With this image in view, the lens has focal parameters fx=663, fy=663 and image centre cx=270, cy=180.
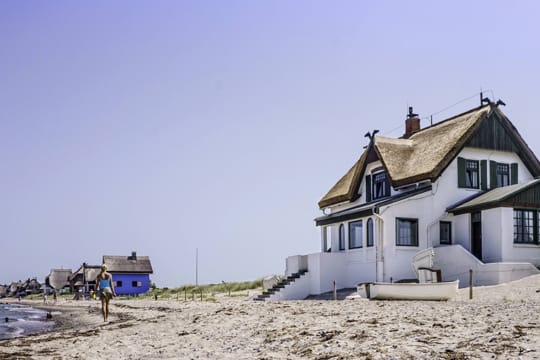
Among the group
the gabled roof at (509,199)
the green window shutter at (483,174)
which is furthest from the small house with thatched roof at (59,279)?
the gabled roof at (509,199)

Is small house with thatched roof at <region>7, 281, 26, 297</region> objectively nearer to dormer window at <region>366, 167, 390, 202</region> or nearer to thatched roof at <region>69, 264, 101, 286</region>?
thatched roof at <region>69, 264, 101, 286</region>

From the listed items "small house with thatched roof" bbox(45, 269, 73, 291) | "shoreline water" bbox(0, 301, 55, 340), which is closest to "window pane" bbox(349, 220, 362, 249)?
"shoreline water" bbox(0, 301, 55, 340)

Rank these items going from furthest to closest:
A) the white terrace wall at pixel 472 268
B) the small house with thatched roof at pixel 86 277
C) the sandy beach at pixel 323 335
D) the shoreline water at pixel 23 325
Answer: the small house with thatched roof at pixel 86 277 < the shoreline water at pixel 23 325 < the white terrace wall at pixel 472 268 < the sandy beach at pixel 323 335

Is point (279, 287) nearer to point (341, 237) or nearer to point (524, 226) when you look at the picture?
point (341, 237)

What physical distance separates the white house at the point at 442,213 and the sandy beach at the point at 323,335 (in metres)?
5.75

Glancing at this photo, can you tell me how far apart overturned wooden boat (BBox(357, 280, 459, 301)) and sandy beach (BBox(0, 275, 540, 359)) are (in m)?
1.20

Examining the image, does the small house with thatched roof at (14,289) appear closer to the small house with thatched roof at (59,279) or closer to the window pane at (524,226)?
the small house with thatched roof at (59,279)

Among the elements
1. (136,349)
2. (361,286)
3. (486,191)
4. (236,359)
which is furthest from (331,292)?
(236,359)

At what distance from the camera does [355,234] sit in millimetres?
30109

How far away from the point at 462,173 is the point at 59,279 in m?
88.4

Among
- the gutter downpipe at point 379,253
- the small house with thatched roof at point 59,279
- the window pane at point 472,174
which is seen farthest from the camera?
the small house with thatched roof at point 59,279

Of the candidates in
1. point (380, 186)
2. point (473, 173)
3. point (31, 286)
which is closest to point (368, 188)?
point (380, 186)

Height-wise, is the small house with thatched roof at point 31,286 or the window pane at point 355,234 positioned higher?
the window pane at point 355,234

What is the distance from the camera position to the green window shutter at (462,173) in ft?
95.3
